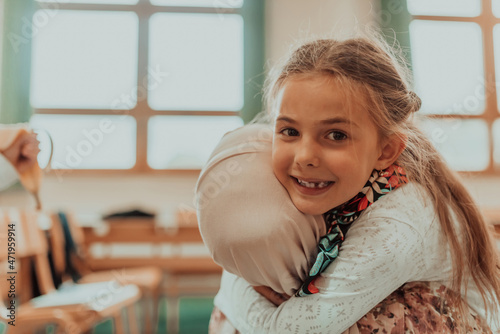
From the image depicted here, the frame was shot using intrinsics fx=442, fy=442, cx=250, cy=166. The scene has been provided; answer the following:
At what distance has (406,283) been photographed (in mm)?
810

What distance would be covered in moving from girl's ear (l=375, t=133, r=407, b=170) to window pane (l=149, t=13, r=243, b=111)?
11.5 feet

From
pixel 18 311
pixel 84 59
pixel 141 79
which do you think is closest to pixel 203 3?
pixel 141 79

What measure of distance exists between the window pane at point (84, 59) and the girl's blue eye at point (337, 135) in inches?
144

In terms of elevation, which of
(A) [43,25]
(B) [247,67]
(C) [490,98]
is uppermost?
(A) [43,25]

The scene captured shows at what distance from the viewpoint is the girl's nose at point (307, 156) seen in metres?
0.75

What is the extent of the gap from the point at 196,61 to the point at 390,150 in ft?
11.6

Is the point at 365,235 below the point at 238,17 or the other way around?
below

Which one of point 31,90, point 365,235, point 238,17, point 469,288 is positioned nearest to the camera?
point 365,235

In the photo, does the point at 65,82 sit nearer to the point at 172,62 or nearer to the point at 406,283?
the point at 172,62

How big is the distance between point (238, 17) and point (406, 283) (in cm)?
400

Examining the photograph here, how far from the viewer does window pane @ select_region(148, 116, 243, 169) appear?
4227 mm

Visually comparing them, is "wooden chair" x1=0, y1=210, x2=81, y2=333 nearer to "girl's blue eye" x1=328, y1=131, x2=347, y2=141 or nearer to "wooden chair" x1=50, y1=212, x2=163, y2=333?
"wooden chair" x1=50, y1=212, x2=163, y2=333

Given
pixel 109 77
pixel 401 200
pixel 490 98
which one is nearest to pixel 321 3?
pixel 490 98

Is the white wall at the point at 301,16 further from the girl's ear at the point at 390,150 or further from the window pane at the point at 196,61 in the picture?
the girl's ear at the point at 390,150
